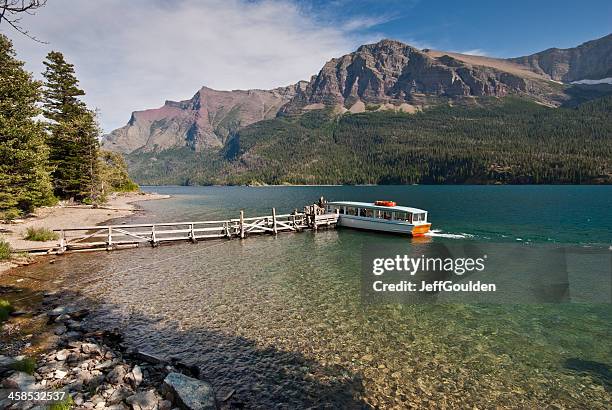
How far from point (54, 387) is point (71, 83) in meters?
60.4

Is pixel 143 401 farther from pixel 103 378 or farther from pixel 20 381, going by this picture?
pixel 20 381

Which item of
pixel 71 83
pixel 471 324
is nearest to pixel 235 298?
pixel 471 324

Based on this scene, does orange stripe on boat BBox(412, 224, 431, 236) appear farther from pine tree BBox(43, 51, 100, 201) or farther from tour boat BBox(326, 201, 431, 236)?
pine tree BBox(43, 51, 100, 201)

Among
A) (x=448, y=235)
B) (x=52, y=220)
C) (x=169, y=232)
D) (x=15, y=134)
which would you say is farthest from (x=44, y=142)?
(x=448, y=235)

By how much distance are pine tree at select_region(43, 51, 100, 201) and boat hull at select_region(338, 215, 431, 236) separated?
137ft

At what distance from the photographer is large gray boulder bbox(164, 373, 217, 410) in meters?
7.76

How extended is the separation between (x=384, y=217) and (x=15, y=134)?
36960mm

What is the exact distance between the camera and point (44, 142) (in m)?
40.9

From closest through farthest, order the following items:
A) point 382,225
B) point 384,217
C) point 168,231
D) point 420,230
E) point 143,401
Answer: point 143,401, point 168,231, point 420,230, point 382,225, point 384,217

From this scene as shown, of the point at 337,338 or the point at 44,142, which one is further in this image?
the point at 44,142

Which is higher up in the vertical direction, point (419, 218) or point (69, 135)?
point (69, 135)

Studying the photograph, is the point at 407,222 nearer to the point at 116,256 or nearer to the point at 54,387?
the point at 116,256

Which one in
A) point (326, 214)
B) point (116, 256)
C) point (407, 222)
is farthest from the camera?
point (326, 214)

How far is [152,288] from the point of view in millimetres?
18469
